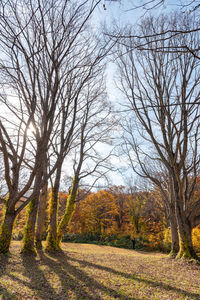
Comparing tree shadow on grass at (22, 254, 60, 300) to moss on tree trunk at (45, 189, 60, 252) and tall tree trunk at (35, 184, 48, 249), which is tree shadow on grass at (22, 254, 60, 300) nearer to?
moss on tree trunk at (45, 189, 60, 252)

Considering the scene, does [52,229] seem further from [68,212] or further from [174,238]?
[174,238]

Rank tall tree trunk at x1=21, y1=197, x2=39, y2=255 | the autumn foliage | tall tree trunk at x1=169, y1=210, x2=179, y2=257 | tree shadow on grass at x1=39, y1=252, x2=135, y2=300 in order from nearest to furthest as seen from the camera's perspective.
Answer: tree shadow on grass at x1=39, y1=252, x2=135, y2=300
tall tree trunk at x1=21, y1=197, x2=39, y2=255
tall tree trunk at x1=169, y1=210, x2=179, y2=257
the autumn foliage

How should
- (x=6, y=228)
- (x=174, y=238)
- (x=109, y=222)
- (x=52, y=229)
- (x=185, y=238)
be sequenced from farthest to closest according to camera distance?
(x=109, y=222) < (x=174, y=238) < (x=52, y=229) < (x=185, y=238) < (x=6, y=228)

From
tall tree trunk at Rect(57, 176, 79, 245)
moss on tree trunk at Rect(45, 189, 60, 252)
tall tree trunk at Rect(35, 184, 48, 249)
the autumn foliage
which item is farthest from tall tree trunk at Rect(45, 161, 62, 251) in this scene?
the autumn foliage

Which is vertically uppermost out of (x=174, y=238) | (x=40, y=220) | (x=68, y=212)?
(x=68, y=212)

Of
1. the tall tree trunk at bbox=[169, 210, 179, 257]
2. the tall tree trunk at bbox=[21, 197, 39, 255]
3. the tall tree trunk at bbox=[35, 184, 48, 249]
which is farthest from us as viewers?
the tall tree trunk at bbox=[35, 184, 48, 249]

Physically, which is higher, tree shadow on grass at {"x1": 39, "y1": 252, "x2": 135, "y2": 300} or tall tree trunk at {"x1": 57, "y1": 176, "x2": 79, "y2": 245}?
tall tree trunk at {"x1": 57, "y1": 176, "x2": 79, "y2": 245}

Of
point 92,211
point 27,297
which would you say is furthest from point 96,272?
point 92,211

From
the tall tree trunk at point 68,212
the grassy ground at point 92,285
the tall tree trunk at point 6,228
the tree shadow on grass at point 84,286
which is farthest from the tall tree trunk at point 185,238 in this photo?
the tall tree trunk at point 6,228

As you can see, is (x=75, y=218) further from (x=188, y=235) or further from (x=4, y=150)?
(x=4, y=150)

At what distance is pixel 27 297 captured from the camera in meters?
3.08

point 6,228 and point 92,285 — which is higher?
point 6,228

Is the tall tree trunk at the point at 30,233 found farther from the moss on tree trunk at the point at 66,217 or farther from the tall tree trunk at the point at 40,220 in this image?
the moss on tree trunk at the point at 66,217

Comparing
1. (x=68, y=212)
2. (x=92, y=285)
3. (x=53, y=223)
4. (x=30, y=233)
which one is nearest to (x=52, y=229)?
(x=53, y=223)
